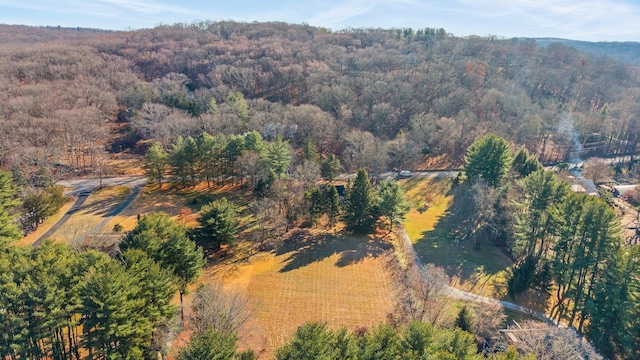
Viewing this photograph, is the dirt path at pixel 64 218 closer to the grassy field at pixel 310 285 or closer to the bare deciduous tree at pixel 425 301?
the grassy field at pixel 310 285

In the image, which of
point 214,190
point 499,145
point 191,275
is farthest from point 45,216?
point 499,145

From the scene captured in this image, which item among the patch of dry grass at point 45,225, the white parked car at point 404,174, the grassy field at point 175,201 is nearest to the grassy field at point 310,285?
the grassy field at point 175,201

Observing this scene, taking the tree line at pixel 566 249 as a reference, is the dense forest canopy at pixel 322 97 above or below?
above

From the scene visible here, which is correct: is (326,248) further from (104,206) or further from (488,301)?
(104,206)

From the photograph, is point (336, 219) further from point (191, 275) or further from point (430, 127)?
point (430, 127)

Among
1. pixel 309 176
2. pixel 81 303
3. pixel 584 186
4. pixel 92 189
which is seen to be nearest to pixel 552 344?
pixel 81 303

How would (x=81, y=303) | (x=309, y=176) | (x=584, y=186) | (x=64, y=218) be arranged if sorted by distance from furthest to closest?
(x=584, y=186), (x=309, y=176), (x=64, y=218), (x=81, y=303)

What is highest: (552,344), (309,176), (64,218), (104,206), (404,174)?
(309,176)
